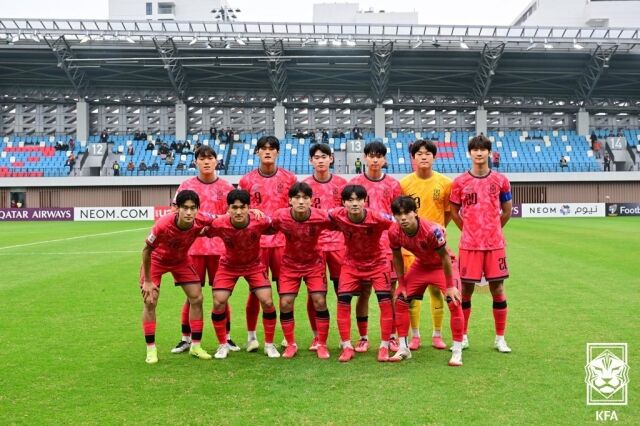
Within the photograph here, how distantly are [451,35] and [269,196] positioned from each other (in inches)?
1386

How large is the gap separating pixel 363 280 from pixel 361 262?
19 cm

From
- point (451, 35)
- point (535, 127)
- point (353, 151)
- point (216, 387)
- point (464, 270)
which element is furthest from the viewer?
point (535, 127)

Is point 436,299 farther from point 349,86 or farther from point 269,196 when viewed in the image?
point 349,86

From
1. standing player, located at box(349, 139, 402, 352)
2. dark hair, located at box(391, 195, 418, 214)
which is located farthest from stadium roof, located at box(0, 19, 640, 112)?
dark hair, located at box(391, 195, 418, 214)

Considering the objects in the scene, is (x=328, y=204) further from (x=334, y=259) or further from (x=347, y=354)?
(x=347, y=354)

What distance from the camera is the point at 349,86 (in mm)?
44406

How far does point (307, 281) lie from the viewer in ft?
21.1

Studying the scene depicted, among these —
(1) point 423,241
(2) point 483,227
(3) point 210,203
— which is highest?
(3) point 210,203

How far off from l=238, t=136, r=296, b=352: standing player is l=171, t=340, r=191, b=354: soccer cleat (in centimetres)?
70

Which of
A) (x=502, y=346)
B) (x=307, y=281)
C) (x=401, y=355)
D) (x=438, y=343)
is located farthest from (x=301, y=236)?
(x=502, y=346)

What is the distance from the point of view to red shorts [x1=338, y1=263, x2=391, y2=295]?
6180 millimetres

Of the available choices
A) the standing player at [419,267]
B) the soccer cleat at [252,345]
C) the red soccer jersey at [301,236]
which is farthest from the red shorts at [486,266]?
the soccer cleat at [252,345]

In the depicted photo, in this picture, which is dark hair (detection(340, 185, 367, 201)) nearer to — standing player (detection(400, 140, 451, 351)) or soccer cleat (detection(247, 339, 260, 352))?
standing player (detection(400, 140, 451, 351))

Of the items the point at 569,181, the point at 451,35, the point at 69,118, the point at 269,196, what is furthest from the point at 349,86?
the point at 269,196
